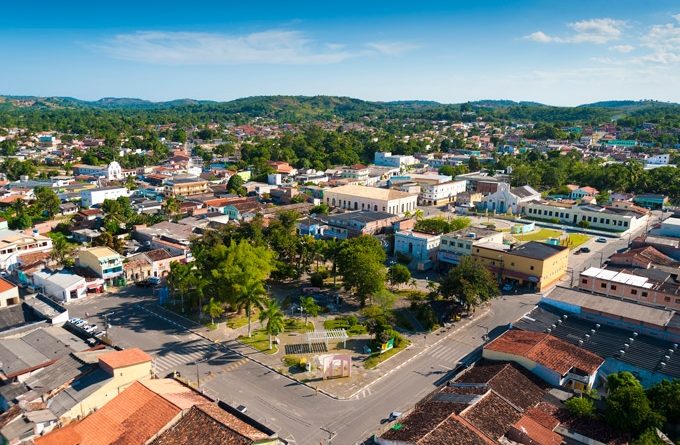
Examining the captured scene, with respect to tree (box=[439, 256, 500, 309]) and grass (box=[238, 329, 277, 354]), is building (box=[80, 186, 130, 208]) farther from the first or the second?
tree (box=[439, 256, 500, 309])

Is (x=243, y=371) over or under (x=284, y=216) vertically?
under

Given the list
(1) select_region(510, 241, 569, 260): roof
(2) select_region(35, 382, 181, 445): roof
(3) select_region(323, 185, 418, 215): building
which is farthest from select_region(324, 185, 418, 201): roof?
(2) select_region(35, 382, 181, 445): roof

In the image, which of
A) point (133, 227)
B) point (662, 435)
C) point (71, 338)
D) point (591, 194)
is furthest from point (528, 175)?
point (71, 338)

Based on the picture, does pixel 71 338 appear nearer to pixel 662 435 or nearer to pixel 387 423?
pixel 387 423

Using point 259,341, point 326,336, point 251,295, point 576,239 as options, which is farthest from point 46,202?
point 576,239

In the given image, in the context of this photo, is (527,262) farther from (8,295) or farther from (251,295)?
(8,295)

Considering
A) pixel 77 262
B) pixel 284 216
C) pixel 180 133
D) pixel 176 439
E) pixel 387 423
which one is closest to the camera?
pixel 176 439
